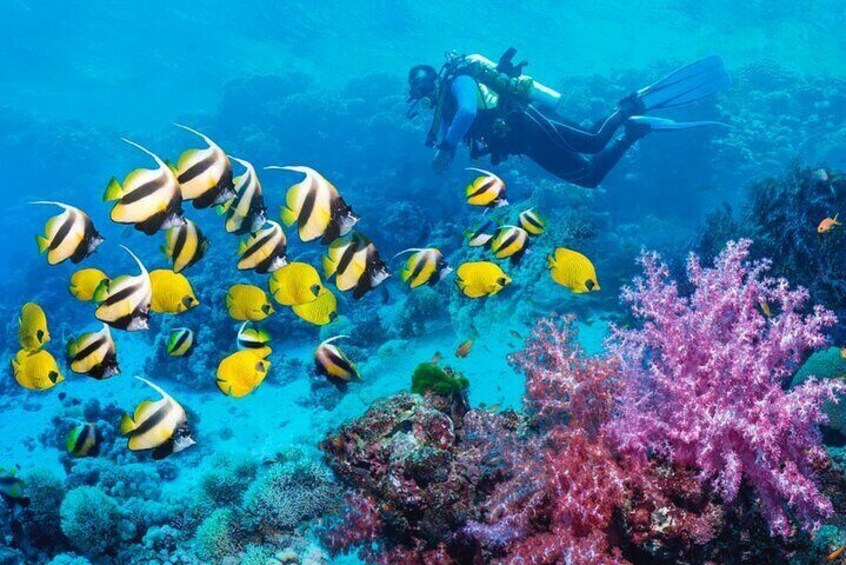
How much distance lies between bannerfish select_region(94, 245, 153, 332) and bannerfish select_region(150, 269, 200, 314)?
25.4 inches

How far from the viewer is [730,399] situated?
2.88 m

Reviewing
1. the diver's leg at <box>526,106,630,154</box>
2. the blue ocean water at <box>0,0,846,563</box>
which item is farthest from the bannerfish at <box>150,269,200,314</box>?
the diver's leg at <box>526,106,630,154</box>

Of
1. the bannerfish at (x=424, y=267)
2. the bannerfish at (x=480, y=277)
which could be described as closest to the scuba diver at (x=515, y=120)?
the bannerfish at (x=480, y=277)

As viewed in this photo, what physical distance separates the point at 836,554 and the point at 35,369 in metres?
5.37

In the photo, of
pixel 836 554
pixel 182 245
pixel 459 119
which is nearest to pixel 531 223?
pixel 182 245

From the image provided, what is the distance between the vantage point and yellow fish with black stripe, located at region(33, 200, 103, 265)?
2840mm

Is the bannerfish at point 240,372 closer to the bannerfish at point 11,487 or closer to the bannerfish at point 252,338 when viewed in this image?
the bannerfish at point 252,338

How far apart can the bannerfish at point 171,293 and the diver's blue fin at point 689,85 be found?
39.7 feet

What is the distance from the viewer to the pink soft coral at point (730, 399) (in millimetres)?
2686

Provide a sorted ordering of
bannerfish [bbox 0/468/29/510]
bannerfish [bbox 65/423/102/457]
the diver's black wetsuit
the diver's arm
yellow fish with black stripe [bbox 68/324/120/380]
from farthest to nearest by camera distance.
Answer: the diver's black wetsuit → the diver's arm → bannerfish [bbox 0/468/29/510] → bannerfish [bbox 65/423/102/457] → yellow fish with black stripe [bbox 68/324/120/380]

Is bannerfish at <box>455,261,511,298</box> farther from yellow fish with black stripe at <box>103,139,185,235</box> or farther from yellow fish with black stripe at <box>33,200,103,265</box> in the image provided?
yellow fish with black stripe at <box>33,200,103,265</box>

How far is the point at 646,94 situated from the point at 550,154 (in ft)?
11.7

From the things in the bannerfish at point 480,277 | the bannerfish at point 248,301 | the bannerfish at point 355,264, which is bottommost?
the bannerfish at point 248,301

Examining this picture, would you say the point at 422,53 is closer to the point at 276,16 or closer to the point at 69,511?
the point at 276,16
